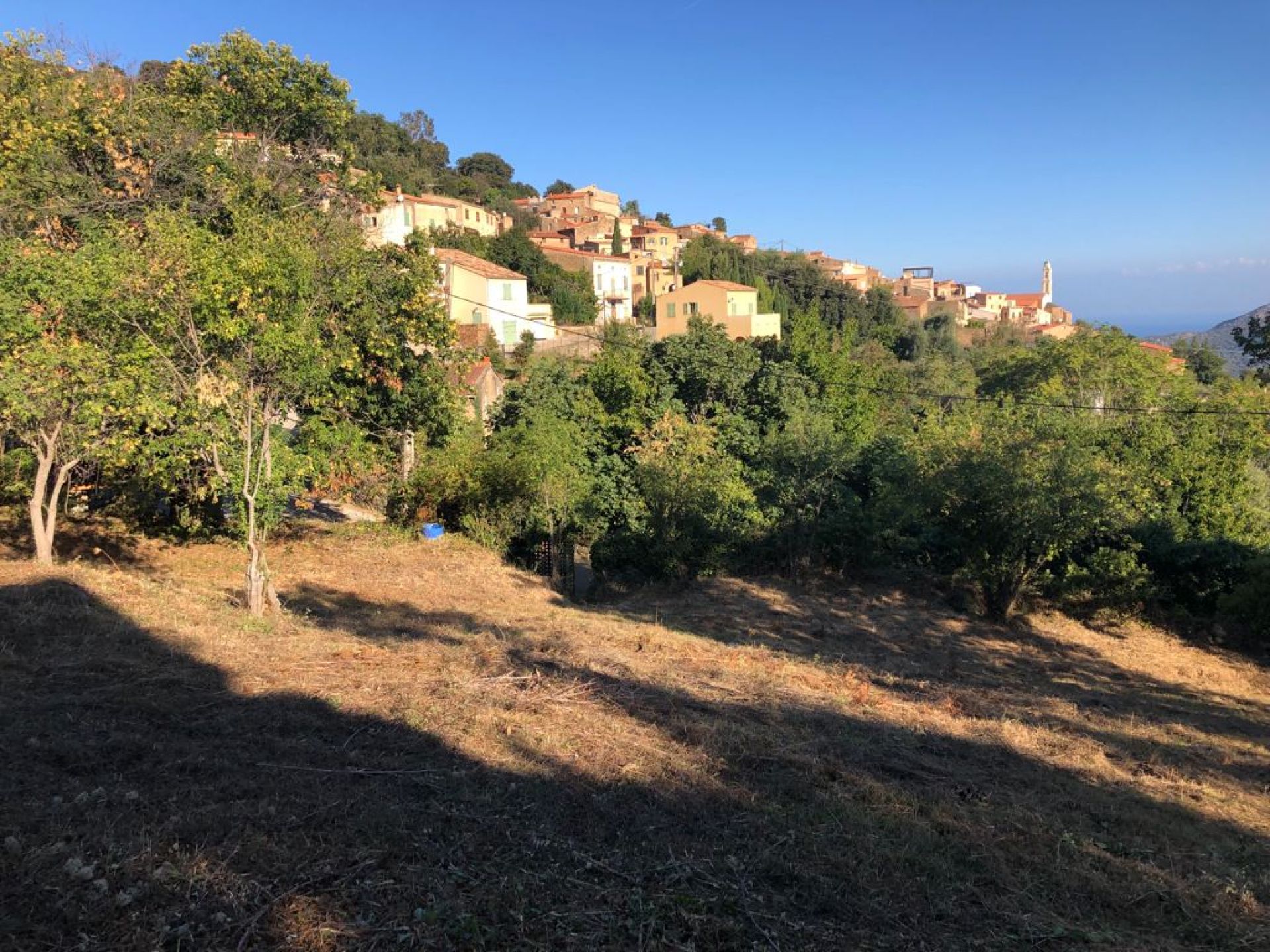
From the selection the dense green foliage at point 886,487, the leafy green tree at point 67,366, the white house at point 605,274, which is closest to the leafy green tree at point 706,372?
the dense green foliage at point 886,487

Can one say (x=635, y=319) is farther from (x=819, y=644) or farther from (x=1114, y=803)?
(x=1114, y=803)

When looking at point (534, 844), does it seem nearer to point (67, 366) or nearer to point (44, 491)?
point (67, 366)

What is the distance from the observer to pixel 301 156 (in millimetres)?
16344

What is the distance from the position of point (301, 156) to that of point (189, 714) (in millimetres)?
14169

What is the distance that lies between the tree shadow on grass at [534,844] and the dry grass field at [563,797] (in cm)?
2

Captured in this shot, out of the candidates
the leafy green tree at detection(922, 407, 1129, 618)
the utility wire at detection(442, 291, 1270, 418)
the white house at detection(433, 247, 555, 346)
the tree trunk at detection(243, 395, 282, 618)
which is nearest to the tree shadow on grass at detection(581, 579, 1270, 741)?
the leafy green tree at detection(922, 407, 1129, 618)

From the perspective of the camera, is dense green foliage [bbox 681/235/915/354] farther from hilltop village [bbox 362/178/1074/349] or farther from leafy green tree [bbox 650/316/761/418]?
leafy green tree [bbox 650/316/761/418]

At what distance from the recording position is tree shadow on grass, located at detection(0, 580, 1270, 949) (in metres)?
3.26

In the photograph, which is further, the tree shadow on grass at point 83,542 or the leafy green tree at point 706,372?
the leafy green tree at point 706,372

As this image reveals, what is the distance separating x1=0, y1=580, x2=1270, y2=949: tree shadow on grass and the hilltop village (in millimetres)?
12045

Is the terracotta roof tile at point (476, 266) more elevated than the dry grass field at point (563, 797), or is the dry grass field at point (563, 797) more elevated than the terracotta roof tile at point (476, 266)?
the terracotta roof tile at point (476, 266)

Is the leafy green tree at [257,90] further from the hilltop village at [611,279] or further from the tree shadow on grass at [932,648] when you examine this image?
the tree shadow on grass at [932,648]

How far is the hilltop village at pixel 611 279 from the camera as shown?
40594 millimetres

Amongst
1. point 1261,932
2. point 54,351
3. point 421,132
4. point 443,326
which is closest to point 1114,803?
point 1261,932
